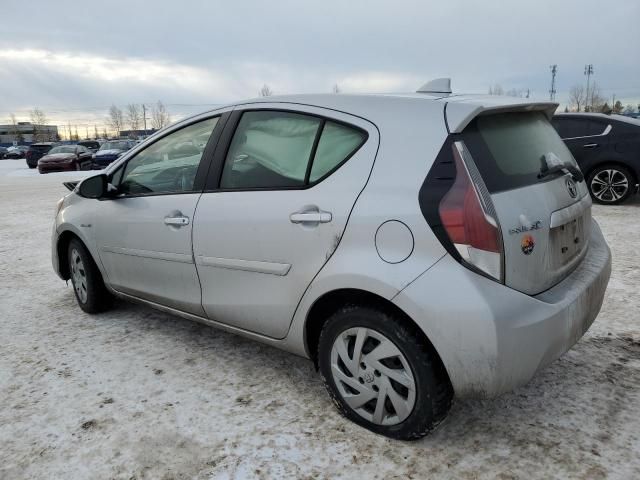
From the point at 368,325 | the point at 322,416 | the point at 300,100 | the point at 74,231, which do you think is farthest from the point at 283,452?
the point at 74,231

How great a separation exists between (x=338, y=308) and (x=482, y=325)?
0.71m

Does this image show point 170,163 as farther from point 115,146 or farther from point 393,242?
point 115,146

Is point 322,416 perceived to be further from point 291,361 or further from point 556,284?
point 556,284

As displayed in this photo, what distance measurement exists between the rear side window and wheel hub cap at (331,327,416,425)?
79cm

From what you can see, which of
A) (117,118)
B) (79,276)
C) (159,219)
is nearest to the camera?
(159,219)

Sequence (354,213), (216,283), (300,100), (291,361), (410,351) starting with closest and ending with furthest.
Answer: (410,351)
(354,213)
(300,100)
(216,283)
(291,361)

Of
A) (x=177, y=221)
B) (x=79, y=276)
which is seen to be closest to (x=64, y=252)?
(x=79, y=276)

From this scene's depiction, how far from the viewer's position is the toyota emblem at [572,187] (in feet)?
8.29

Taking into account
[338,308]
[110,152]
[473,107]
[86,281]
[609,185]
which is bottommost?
[86,281]

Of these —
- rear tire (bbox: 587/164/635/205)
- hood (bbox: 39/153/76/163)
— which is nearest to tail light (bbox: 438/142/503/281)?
rear tire (bbox: 587/164/635/205)

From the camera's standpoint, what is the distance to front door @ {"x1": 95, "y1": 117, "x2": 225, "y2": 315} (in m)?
3.12

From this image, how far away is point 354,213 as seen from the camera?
2314 millimetres

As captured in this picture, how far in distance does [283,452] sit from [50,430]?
3.88 ft

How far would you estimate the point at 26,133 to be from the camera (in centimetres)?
12006
